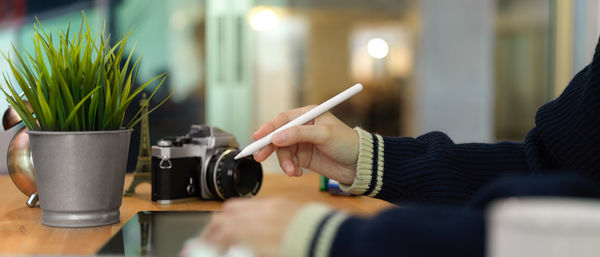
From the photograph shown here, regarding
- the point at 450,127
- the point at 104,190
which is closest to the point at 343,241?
the point at 104,190

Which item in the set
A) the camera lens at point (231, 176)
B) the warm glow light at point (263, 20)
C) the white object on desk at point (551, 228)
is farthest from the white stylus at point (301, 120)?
the warm glow light at point (263, 20)

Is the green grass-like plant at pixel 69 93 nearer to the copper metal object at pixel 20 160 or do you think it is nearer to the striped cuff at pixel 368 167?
the copper metal object at pixel 20 160

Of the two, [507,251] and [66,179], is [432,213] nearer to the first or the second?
[507,251]

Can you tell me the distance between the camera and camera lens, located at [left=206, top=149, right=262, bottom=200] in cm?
97

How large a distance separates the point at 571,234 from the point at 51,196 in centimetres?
62

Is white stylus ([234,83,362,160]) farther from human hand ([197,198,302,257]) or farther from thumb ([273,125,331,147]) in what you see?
human hand ([197,198,302,257])

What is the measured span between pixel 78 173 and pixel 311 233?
377mm

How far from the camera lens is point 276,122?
892 mm

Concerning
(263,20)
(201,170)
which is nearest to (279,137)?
(201,170)

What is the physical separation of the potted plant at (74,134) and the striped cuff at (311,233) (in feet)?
1.15

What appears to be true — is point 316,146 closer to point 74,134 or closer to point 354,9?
point 74,134

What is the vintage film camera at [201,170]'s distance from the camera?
0.96 metres

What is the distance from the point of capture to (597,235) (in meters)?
0.37

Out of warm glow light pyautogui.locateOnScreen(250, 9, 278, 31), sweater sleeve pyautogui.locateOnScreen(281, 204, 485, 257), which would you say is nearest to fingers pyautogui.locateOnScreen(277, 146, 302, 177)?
sweater sleeve pyautogui.locateOnScreen(281, 204, 485, 257)
